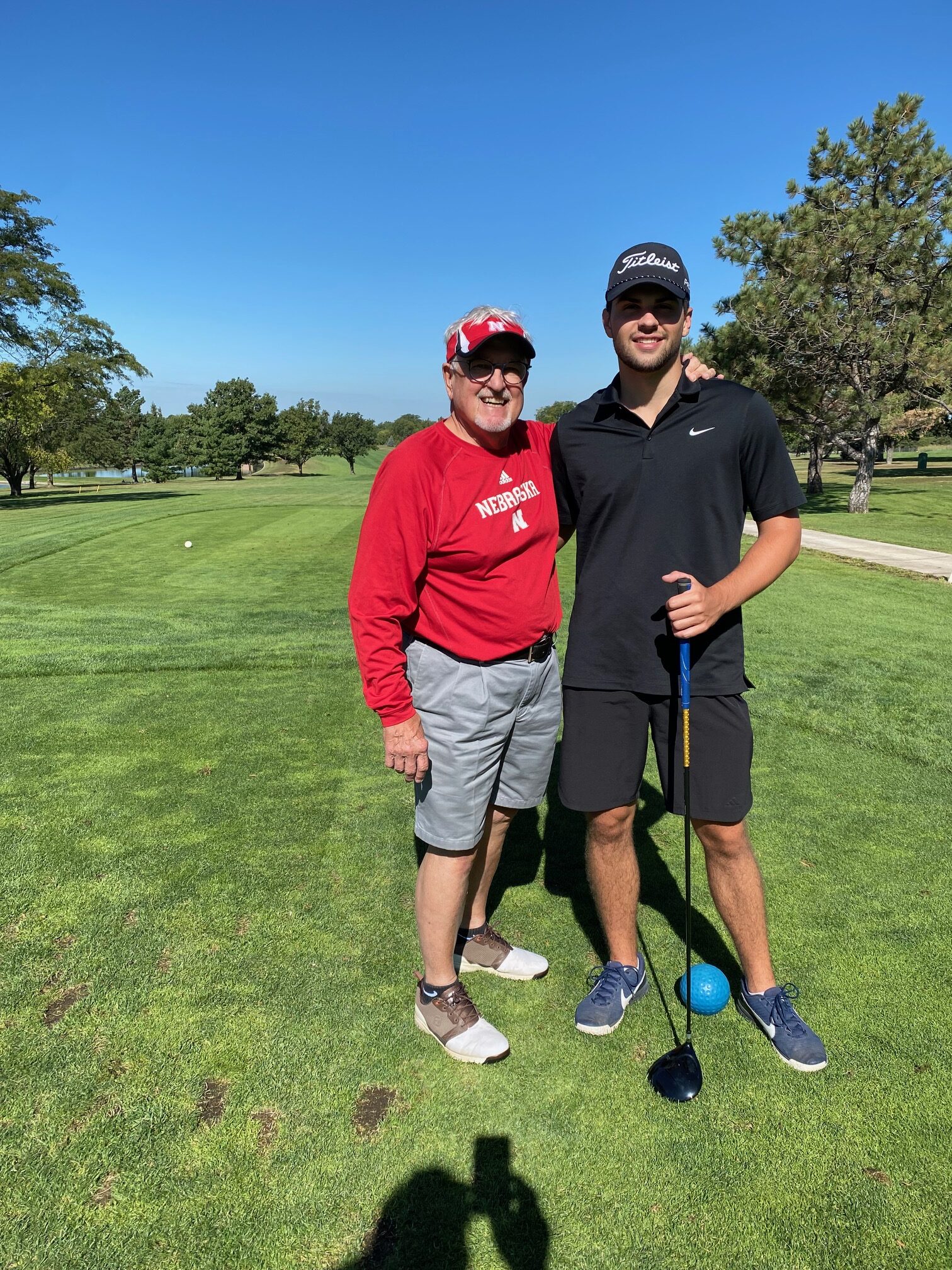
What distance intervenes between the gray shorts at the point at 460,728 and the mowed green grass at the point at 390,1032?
0.70m

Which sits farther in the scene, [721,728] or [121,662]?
[121,662]

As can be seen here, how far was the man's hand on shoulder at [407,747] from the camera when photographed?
237cm

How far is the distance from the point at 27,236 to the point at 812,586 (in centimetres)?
4096

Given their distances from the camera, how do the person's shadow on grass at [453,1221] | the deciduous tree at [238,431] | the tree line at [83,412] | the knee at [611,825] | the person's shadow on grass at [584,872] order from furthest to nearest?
the deciduous tree at [238,431]
the tree line at [83,412]
the person's shadow on grass at [584,872]
the knee at [611,825]
the person's shadow on grass at [453,1221]

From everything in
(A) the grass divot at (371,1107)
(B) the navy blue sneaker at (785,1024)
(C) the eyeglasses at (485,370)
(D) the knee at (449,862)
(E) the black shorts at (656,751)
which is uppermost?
(C) the eyeglasses at (485,370)

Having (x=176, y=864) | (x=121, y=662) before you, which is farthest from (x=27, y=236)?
(x=176, y=864)

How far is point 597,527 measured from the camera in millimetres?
2504

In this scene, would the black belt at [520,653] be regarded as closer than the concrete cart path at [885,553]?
Yes

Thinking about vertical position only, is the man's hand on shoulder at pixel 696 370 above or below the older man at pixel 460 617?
above

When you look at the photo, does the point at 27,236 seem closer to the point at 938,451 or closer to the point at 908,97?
the point at 908,97

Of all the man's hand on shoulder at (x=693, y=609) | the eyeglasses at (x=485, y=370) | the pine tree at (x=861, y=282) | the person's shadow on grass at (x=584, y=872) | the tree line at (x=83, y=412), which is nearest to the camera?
the man's hand on shoulder at (x=693, y=609)

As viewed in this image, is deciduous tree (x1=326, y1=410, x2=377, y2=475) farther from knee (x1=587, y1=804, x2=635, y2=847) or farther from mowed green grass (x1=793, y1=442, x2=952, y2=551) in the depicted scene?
knee (x1=587, y1=804, x2=635, y2=847)

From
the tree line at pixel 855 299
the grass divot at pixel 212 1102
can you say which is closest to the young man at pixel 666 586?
the grass divot at pixel 212 1102

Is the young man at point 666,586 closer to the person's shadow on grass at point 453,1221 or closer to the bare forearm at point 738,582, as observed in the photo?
the bare forearm at point 738,582
